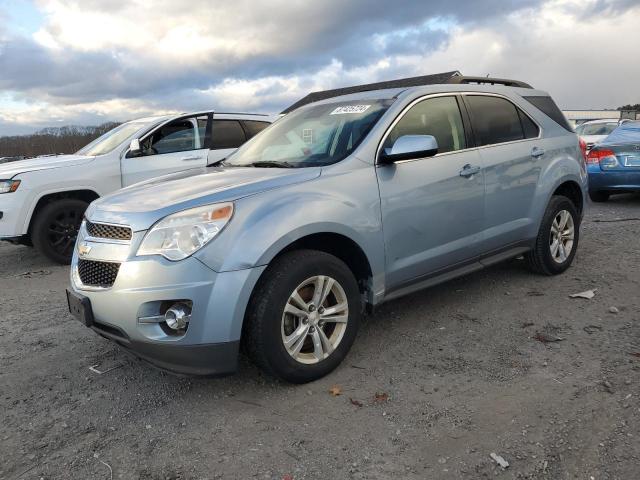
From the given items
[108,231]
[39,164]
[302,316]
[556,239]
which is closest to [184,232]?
[108,231]

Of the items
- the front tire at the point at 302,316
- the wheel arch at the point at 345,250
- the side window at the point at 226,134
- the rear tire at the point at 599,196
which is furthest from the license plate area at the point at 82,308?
the rear tire at the point at 599,196

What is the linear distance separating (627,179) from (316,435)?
8192 mm

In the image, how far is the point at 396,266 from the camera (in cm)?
351

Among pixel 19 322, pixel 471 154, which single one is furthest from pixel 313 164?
pixel 19 322

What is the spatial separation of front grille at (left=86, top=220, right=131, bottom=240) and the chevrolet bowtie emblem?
8 centimetres

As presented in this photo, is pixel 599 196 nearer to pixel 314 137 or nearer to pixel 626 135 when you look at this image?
pixel 626 135

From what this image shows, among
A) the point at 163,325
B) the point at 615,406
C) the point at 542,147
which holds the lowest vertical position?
the point at 615,406

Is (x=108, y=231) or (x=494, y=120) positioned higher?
(x=494, y=120)

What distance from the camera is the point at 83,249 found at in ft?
10.4

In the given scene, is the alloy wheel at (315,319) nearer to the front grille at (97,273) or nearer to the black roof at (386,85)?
the front grille at (97,273)

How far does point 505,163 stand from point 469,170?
0.52 m

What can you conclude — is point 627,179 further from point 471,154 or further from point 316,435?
point 316,435

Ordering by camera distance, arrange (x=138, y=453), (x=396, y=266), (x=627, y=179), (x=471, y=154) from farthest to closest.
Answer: (x=627, y=179) → (x=471, y=154) → (x=396, y=266) → (x=138, y=453)

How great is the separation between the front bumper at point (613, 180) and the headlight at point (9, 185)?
343 inches
